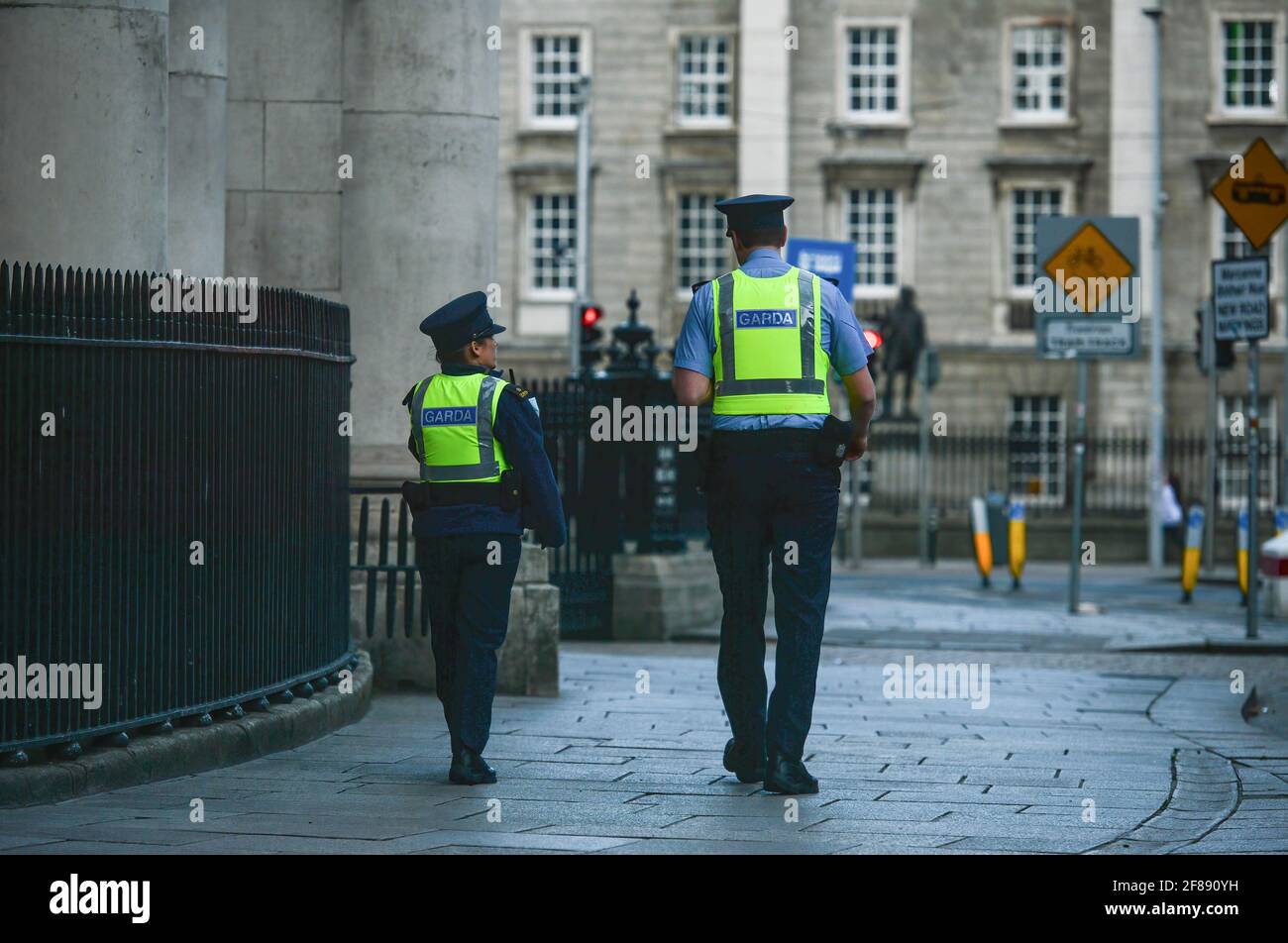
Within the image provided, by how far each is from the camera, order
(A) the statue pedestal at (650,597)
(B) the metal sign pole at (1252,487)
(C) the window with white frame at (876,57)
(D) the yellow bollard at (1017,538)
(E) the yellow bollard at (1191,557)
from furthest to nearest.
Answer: (C) the window with white frame at (876,57) → (D) the yellow bollard at (1017,538) → (E) the yellow bollard at (1191,557) → (A) the statue pedestal at (650,597) → (B) the metal sign pole at (1252,487)

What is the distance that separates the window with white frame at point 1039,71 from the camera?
4084 cm

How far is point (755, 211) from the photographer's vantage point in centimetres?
812

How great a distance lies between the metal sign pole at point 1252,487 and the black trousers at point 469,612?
26.0 ft

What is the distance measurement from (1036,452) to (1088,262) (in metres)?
21.8

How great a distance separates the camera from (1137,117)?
3997 cm

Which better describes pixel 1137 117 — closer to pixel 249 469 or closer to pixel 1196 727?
pixel 1196 727

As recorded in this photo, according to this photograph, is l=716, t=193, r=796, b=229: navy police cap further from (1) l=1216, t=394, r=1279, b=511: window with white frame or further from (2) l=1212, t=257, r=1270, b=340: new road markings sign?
(1) l=1216, t=394, r=1279, b=511: window with white frame

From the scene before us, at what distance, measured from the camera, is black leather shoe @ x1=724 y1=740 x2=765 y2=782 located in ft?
27.1

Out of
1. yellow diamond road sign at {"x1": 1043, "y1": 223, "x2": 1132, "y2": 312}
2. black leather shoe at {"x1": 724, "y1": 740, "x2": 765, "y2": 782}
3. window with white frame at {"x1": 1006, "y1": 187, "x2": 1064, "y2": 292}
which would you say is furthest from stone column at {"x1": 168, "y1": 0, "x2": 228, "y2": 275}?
window with white frame at {"x1": 1006, "y1": 187, "x2": 1064, "y2": 292}

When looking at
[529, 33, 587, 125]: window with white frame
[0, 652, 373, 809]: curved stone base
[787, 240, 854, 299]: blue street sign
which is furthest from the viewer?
[529, 33, 587, 125]: window with white frame

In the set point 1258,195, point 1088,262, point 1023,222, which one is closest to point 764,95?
point 1023,222

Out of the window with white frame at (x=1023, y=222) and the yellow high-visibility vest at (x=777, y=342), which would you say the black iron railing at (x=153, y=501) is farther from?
the window with white frame at (x=1023, y=222)

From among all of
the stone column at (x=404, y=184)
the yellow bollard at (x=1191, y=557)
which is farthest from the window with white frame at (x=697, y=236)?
the stone column at (x=404, y=184)

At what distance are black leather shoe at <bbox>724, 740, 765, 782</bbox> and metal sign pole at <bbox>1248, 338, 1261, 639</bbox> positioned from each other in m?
7.61
